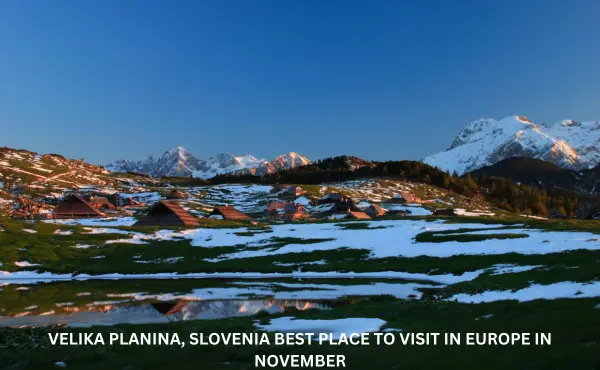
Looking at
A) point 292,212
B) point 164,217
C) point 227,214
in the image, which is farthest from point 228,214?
point 292,212

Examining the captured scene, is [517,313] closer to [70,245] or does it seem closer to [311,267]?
[311,267]

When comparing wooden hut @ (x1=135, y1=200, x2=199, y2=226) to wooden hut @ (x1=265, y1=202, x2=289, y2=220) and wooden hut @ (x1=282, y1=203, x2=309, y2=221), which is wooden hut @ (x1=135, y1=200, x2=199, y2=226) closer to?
wooden hut @ (x1=265, y1=202, x2=289, y2=220)

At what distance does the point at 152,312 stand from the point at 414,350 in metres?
20.3

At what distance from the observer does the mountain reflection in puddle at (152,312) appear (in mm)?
28972

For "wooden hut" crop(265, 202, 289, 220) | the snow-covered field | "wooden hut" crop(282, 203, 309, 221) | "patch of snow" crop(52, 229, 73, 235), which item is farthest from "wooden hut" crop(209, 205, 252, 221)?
"patch of snow" crop(52, 229, 73, 235)

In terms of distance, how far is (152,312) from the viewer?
32469 mm

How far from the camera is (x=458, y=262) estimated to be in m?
53.6

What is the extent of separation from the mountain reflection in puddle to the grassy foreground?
408cm

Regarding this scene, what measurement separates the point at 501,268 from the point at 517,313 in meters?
25.2

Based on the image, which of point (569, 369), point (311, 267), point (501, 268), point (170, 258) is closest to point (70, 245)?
point (170, 258)

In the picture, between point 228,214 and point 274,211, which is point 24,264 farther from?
point 274,211

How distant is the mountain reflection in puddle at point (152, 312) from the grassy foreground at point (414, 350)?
4.08m

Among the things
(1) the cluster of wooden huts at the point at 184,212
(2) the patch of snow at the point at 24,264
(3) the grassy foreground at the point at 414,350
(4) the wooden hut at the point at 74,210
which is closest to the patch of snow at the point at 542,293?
(3) the grassy foreground at the point at 414,350

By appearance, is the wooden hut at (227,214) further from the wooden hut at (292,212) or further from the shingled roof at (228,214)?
the wooden hut at (292,212)
